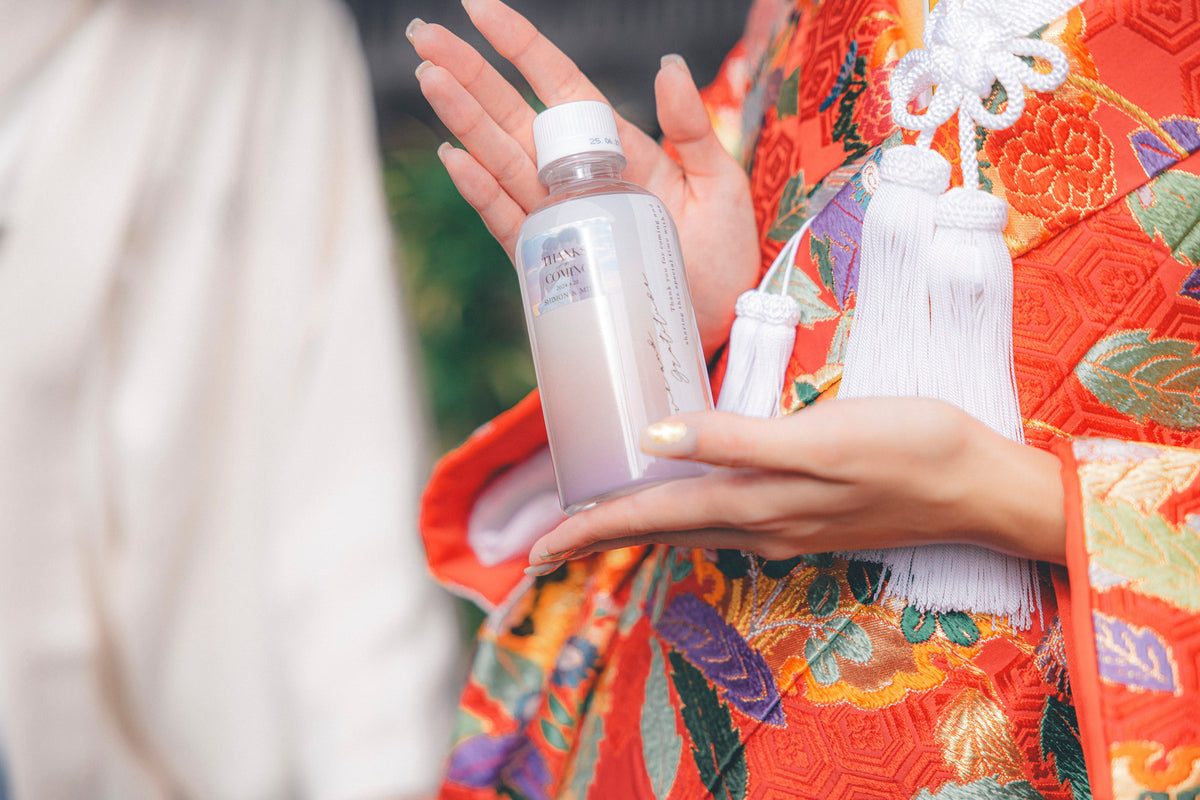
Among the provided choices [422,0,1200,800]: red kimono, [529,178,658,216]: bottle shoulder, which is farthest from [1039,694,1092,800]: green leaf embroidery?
[529,178,658,216]: bottle shoulder

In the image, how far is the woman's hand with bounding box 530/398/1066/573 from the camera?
0.91ft

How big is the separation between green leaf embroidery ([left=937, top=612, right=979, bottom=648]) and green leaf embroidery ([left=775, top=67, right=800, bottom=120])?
280mm

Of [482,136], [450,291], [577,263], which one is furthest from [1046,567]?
[450,291]

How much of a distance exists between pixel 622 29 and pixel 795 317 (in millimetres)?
614

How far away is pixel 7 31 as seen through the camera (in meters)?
0.60

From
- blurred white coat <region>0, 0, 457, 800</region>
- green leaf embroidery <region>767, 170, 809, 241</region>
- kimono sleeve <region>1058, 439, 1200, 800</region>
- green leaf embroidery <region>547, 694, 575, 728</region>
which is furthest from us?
blurred white coat <region>0, 0, 457, 800</region>

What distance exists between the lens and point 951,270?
315mm

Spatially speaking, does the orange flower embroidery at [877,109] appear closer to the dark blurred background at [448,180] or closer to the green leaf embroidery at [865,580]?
the green leaf embroidery at [865,580]

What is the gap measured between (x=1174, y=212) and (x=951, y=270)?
9 cm

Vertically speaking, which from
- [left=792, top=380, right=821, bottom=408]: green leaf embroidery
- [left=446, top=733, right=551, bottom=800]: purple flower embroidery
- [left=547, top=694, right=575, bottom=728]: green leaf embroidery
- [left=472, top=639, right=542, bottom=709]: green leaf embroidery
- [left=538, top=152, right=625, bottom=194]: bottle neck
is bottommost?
[left=446, top=733, right=551, bottom=800]: purple flower embroidery

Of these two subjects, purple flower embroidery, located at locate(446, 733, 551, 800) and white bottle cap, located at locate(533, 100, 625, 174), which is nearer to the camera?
white bottle cap, located at locate(533, 100, 625, 174)

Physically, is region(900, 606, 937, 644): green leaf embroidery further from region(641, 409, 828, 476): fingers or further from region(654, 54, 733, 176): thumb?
region(654, 54, 733, 176): thumb

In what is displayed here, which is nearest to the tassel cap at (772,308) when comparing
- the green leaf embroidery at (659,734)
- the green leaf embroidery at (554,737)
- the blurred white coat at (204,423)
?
the green leaf embroidery at (659,734)

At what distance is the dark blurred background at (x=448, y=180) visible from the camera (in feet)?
2.68
